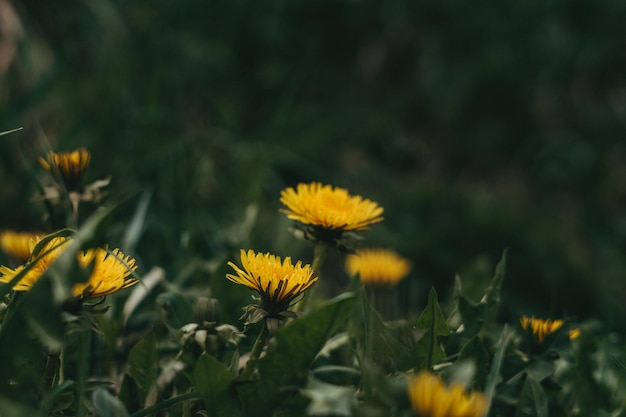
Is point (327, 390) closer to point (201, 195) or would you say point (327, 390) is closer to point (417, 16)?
point (201, 195)

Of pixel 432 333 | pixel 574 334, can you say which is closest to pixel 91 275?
pixel 432 333

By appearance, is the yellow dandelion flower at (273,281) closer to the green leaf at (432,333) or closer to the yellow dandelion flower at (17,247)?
the green leaf at (432,333)

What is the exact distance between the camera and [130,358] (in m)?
1.14

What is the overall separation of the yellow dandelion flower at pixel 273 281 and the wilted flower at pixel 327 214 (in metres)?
0.13

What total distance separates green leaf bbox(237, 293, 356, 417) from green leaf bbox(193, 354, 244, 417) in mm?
16

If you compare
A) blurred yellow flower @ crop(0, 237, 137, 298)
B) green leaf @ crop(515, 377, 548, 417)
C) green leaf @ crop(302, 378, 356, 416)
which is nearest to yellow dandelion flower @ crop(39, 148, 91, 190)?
blurred yellow flower @ crop(0, 237, 137, 298)

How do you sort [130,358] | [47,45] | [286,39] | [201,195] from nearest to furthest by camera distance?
[130,358] < [201,195] < [47,45] < [286,39]

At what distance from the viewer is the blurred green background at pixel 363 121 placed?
83.5 inches

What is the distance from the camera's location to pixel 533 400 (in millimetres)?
1055

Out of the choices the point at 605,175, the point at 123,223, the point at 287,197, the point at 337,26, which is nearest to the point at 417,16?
the point at 337,26

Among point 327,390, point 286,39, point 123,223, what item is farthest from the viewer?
point 286,39

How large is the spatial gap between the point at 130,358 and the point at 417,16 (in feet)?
8.24

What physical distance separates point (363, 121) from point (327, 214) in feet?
6.21

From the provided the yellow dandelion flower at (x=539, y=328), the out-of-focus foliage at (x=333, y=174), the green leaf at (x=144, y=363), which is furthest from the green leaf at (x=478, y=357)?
the green leaf at (x=144, y=363)
